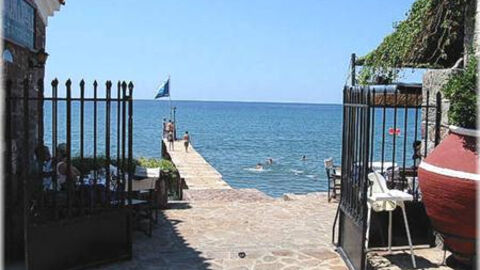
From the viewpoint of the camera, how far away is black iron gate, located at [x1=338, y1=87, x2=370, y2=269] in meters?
5.52

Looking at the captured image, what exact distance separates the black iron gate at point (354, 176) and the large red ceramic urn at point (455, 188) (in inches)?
24.1

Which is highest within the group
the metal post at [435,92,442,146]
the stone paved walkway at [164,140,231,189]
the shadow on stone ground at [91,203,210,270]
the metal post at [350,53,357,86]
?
the metal post at [350,53,357,86]

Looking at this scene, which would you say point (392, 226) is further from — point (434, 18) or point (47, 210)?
point (47, 210)

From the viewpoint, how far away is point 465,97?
5379mm

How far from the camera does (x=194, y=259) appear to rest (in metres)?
6.48

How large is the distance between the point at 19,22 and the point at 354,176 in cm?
436

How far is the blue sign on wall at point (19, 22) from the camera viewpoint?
238 inches

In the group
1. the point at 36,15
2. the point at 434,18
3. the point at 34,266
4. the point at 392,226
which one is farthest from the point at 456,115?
the point at 36,15

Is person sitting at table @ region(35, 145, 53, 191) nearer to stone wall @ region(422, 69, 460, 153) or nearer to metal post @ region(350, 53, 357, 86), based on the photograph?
stone wall @ region(422, 69, 460, 153)

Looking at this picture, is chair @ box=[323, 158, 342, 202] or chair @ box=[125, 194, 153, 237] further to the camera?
chair @ box=[323, 158, 342, 202]

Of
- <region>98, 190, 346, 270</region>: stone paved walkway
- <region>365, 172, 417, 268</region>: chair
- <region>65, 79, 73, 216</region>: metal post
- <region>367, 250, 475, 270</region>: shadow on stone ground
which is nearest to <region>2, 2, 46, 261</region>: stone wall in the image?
<region>65, 79, 73, 216</region>: metal post

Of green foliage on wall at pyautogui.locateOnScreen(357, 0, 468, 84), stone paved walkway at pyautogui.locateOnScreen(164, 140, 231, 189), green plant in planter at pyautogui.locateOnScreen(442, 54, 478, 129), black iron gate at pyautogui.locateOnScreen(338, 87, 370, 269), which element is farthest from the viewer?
stone paved walkway at pyautogui.locateOnScreen(164, 140, 231, 189)

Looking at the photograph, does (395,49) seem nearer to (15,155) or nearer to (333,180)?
(333,180)

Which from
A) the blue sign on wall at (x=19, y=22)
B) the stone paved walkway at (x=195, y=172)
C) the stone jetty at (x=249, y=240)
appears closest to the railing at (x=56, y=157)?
the blue sign on wall at (x=19, y=22)
